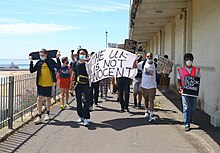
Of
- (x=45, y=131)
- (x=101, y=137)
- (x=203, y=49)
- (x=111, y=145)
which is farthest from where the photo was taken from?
(x=203, y=49)

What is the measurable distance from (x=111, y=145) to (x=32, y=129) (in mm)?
2521

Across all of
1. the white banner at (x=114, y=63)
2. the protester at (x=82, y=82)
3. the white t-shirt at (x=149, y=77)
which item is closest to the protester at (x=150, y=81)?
the white t-shirt at (x=149, y=77)

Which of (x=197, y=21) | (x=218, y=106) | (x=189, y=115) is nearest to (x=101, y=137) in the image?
(x=189, y=115)

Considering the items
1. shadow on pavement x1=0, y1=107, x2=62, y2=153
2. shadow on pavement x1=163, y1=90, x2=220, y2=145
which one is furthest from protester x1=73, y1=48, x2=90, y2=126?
shadow on pavement x1=163, y1=90, x2=220, y2=145

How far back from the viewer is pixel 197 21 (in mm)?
12812

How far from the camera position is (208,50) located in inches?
429

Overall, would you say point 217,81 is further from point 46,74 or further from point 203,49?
point 46,74

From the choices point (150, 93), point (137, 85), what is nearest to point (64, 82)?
point (137, 85)

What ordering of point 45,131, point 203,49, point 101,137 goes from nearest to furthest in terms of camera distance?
point 101,137 < point 45,131 < point 203,49

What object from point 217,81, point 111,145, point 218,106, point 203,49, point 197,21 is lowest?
point 111,145

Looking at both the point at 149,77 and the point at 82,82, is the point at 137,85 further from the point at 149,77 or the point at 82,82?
the point at 82,82

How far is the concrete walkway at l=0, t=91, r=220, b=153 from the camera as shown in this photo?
6.86 metres

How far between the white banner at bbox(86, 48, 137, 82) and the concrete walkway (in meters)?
1.32

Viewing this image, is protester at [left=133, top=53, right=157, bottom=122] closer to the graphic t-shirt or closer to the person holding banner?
the person holding banner
